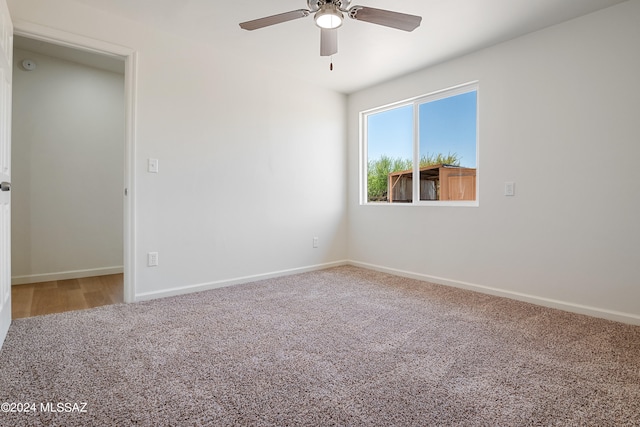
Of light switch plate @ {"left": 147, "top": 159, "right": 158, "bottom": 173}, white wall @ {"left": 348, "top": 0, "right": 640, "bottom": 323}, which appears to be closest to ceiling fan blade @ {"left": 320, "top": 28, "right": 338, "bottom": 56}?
white wall @ {"left": 348, "top": 0, "right": 640, "bottom": 323}

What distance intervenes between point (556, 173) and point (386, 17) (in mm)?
1780

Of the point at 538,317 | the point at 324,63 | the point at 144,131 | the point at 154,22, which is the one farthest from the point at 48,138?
the point at 538,317

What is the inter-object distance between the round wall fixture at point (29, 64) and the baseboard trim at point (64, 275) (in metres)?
2.07

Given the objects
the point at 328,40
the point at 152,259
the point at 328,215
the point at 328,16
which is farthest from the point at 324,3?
the point at 328,215

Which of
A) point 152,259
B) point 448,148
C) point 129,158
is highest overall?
point 448,148

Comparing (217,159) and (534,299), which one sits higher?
(217,159)

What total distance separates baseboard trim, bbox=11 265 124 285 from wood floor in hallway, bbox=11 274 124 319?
3.3 inches

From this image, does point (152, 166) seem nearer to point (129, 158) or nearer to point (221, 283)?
point (129, 158)

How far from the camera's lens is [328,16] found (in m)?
2.03

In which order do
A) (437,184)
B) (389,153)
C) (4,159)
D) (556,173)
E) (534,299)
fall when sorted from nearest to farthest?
(4,159), (556,173), (534,299), (437,184), (389,153)

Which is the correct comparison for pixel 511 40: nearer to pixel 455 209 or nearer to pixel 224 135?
pixel 455 209

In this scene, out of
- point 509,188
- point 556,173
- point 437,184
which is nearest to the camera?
point 556,173

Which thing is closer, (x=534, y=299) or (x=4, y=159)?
(x=4, y=159)

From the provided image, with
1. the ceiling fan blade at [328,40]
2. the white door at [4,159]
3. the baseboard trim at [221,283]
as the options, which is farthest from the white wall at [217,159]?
the ceiling fan blade at [328,40]
